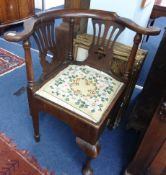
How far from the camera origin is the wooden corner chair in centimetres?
92

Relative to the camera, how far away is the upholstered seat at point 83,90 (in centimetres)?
95

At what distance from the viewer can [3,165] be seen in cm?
113

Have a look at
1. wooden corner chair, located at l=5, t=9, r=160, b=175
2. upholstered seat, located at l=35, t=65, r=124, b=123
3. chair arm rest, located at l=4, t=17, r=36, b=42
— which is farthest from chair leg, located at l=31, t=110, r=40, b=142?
chair arm rest, located at l=4, t=17, r=36, b=42

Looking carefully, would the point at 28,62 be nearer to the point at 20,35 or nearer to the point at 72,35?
the point at 20,35

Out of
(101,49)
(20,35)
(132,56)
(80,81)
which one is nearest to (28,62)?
(20,35)

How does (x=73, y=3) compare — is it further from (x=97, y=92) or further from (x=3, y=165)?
(x=3, y=165)

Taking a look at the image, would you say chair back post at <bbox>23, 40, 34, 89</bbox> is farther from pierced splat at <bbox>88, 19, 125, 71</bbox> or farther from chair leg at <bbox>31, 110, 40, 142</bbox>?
pierced splat at <bbox>88, 19, 125, 71</bbox>

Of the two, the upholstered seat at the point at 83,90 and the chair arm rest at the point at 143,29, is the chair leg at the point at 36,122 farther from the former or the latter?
the chair arm rest at the point at 143,29

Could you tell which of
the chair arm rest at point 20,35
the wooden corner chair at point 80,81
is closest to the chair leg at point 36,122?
the wooden corner chair at point 80,81

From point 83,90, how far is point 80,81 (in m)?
0.08

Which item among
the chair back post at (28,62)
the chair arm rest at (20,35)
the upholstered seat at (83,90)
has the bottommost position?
the upholstered seat at (83,90)

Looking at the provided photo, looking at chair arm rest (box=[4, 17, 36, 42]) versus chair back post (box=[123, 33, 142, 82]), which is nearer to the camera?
chair arm rest (box=[4, 17, 36, 42])

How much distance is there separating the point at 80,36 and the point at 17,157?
3.07 feet

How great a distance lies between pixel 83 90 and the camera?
1.05 metres
